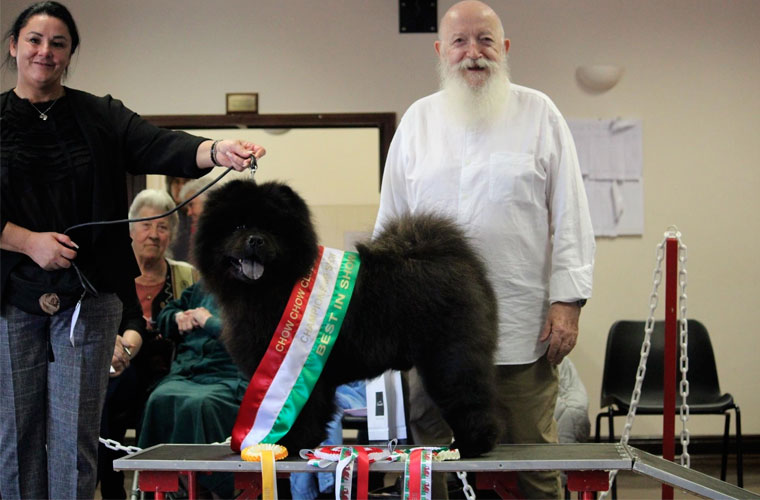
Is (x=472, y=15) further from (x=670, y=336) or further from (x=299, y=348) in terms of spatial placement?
(x=670, y=336)

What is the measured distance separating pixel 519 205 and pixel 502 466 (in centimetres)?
85

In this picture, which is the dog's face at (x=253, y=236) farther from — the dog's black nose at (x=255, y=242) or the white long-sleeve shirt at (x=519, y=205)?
the white long-sleeve shirt at (x=519, y=205)

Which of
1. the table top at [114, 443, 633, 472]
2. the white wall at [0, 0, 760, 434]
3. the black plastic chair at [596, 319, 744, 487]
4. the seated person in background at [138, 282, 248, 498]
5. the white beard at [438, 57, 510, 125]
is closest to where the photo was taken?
the table top at [114, 443, 633, 472]

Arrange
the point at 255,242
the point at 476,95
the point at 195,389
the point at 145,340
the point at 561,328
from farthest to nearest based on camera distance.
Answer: the point at 145,340 < the point at 195,389 < the point at 476,95 < the point at 561,328 < the point at 255,242

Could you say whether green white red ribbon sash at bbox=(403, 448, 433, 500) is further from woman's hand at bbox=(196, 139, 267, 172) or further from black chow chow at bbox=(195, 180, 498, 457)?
woman's hand at bbox=(196, 139, 267, 172)

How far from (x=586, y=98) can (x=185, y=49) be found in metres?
2.81

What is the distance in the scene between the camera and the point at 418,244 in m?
2.21

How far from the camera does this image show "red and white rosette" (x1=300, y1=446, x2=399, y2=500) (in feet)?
6.95

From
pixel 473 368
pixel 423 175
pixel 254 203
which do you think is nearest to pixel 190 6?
pixel 423 175

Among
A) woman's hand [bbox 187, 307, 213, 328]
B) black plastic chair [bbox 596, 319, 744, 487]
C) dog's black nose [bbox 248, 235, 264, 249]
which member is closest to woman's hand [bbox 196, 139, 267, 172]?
dog's black nose [bbox 248, 235, 264, 249]

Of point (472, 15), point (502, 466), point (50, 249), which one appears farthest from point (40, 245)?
point (472, 15)

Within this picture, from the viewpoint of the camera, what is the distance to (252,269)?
2020 mm

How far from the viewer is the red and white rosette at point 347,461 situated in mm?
2117

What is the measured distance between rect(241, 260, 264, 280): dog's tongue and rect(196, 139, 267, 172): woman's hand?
0.30m
